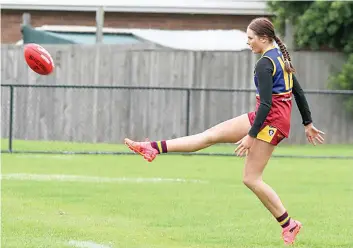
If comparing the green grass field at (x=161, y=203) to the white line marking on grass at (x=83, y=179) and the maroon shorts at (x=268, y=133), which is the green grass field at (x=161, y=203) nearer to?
the white line marking on grass at (x=83, y=179)

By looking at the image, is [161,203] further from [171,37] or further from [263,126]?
[171,37]

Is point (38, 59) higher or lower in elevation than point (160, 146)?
higher

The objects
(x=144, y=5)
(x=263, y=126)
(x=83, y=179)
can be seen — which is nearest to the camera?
(x=263, y=126)

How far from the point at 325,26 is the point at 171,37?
5.82 meters

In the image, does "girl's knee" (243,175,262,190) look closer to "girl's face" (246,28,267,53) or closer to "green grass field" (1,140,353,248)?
"green grass field" (1,140,353,248)

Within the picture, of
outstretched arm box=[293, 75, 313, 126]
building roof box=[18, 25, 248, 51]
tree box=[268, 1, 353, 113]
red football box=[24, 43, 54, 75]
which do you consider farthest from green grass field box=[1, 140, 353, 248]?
building roof box=[18, 25, 248, 51]

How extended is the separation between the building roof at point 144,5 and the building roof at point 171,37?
0.91 meters

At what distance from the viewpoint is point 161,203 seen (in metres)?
12.6

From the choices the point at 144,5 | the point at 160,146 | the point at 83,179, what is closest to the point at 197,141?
the point at 160,146

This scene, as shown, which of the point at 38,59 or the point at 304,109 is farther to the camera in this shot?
the point at 38,59

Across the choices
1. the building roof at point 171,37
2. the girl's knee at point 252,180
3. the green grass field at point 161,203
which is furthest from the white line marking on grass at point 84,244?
the building roof at point 171,37

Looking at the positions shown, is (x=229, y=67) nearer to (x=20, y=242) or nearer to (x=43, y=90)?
(x=43, y=90)

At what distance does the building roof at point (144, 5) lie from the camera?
31516 millimetres

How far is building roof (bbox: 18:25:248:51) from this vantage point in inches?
1145
